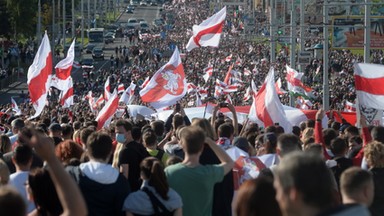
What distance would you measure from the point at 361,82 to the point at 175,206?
8628mm

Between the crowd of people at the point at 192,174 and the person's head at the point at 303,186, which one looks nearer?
the person's head at the point at 303,186

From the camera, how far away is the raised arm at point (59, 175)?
6113mm

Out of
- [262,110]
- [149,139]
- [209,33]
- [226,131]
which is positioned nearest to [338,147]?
[226,131]

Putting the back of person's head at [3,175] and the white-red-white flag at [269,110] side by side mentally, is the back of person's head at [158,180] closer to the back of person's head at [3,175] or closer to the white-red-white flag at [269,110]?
the back of person's head at [3,175]

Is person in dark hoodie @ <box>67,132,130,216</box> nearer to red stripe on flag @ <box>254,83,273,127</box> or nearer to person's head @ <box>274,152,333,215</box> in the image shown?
person's head @ <box>274,152,333,215</box>

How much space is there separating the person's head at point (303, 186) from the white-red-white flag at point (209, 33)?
2298 centimetres

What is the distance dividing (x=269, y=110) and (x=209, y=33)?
12206 millimetres

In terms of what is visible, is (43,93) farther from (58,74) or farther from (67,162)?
(67,162)

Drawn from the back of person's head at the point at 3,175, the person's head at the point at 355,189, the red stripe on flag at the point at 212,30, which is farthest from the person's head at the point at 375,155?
the red stripe on flag at the point at 212,30

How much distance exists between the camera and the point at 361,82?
16.7 metres

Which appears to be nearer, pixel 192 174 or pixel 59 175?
pixel 59 175

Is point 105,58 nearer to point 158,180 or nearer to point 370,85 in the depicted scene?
point 370,85

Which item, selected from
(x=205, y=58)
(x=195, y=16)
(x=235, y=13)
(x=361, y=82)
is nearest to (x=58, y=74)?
(x=361, y=82)

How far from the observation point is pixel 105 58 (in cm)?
9081
